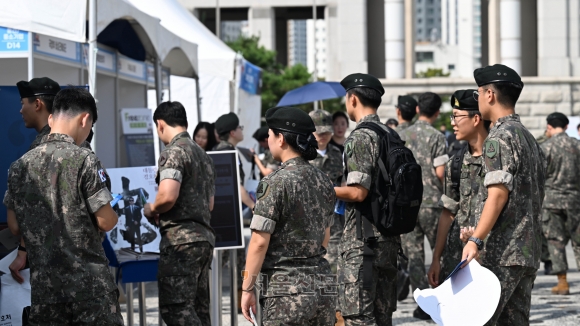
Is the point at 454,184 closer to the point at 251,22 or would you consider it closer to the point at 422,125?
the point at 422,125

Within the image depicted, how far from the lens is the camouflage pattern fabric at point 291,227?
4.64m

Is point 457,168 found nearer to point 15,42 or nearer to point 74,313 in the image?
point 74,313

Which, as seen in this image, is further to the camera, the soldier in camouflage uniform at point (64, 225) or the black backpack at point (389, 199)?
the black backpack at point (389, 199)

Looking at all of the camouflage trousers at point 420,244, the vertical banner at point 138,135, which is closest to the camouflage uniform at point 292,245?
the camouflage trousers at point 420,244

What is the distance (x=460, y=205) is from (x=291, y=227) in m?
1.81

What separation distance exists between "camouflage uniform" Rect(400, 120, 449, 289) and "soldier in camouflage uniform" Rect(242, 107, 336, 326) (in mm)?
4303

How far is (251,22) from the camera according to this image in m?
44.3

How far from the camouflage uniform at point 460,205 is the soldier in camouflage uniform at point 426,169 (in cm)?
284

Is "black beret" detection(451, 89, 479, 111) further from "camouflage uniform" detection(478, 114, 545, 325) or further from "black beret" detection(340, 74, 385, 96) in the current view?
"camouflage uniform" detection(478, 114, 545, 325)

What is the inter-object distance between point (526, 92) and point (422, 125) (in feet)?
82.8

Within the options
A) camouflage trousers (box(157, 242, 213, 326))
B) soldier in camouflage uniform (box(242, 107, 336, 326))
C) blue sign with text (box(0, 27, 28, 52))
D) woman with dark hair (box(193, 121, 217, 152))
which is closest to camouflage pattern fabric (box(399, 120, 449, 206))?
woman with dark hair (box(193, 121, 217, 152))

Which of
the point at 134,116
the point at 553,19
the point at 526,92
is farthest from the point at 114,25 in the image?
the point at 553,19

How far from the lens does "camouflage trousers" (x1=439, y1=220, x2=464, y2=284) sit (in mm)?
5832

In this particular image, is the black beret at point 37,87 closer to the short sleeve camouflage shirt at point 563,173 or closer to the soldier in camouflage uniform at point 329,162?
the soldier in camouflage uniform at point 329,162
